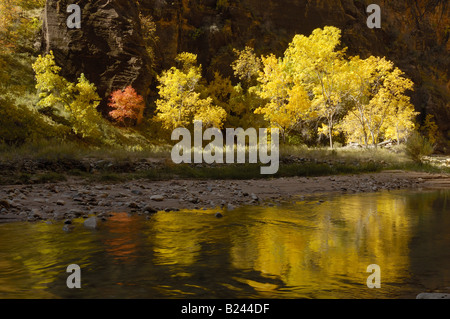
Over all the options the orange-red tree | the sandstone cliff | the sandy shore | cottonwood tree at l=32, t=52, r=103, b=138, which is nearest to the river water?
the sandy shore

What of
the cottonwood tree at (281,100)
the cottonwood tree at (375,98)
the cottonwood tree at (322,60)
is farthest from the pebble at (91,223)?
the cottonwood tree at (375,98)

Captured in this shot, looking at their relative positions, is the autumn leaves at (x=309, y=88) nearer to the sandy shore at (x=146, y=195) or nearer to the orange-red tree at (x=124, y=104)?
the orange-red tree at (x=124, y=104)

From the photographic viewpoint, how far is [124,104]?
33.3 meters

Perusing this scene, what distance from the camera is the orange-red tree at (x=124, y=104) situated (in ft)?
108

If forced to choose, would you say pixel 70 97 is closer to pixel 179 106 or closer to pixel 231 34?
pixel 179 106

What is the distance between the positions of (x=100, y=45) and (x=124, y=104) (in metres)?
6.06

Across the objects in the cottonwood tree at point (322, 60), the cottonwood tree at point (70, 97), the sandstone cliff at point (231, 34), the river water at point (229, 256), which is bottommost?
the river water at point (229, 256)

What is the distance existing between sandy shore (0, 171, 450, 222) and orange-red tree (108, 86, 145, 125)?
18.1m

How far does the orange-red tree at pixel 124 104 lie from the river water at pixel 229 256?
80.6 feet

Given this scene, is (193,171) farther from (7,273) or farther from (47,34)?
(47,34)

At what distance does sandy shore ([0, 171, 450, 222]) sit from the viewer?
9445 mm

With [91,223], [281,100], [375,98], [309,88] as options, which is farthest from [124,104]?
[91,223]

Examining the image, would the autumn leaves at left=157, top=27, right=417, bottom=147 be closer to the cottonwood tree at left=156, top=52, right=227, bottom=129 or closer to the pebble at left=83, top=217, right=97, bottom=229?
the cottonwood tree at left=156, top=52, right=227, bottom=129
